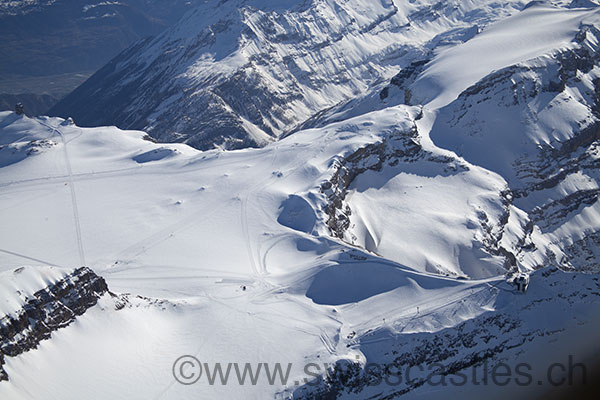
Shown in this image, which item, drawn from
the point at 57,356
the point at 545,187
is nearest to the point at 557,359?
the point at 57,356

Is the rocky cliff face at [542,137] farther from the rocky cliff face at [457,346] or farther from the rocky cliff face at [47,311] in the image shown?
the rocky cliff face at [47,311]

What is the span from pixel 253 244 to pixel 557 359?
159 feet

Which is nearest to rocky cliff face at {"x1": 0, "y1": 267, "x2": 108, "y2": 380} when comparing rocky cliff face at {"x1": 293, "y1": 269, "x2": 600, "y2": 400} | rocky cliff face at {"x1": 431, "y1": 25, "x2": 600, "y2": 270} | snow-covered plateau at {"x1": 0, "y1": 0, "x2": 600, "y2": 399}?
snow-covered plateau at {"x1": 0, "y1": 0, "x2": 600, "y2": 399}

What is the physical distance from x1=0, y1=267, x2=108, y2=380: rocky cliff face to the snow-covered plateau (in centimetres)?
20

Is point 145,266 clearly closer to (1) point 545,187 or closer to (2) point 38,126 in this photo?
(2) point 38,126

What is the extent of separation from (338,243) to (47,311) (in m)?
42.4

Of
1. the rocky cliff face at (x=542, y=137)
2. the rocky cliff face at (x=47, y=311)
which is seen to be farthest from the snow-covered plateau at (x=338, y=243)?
the rocky cliff face at (x=542, y=137)

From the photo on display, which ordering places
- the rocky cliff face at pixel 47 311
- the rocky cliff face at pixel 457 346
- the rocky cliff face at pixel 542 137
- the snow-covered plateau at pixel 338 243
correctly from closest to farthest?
the rocky cliff face at pixel 47 311
the snow-covered plateau at pixel 338 243
the rocky cliff face at pixel 457 346
the rocky cliff face at pixel 542 137

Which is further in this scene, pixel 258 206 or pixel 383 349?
pixel 258 206

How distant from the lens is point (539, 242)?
424 feet

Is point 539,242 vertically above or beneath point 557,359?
beneath

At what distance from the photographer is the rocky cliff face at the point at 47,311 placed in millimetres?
52000

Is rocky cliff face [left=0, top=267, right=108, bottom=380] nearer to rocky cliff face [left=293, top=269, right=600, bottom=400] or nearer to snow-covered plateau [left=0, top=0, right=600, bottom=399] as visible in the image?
snow-covered plateau [left=0, top=0, right=600, bottom=399]

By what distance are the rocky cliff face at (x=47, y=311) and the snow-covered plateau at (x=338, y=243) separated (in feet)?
0.66
